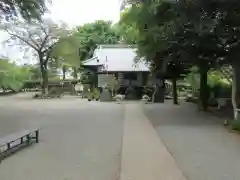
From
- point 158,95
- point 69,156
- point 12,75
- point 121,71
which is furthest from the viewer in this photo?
point 12,75

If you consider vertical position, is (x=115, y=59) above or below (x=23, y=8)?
below

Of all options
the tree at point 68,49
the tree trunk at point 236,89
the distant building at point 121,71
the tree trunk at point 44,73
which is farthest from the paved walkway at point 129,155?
the tree trunk at point 44,73

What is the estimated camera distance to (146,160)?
8391 mm

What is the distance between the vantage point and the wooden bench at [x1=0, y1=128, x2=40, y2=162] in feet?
30.8

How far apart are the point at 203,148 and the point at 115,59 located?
34.1m

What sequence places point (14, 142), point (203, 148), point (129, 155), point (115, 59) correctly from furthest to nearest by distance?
point (115, 59) → point (14, 142) → point (203, 148) → point (129, 155)

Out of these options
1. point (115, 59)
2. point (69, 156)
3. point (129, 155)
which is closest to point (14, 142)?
point (69, 156)

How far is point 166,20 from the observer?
14.9 meters

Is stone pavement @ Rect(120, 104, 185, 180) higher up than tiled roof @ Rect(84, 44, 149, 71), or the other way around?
tiled roof @ Rect(84, 44, 149, 71)

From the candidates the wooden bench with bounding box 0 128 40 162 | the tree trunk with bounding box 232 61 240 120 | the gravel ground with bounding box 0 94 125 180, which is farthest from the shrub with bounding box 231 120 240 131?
the wooden bench with bounding box 0 128 40 162

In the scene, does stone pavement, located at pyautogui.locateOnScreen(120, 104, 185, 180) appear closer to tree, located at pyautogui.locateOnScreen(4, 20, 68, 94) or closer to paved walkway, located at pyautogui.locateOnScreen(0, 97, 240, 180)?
paved walkway, located at pyautogui.locateOnScreen(0, 97, 240, 180)

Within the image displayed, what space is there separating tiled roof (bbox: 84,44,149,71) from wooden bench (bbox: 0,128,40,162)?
27.5 m

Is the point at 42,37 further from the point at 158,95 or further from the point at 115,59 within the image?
the point at 158,95

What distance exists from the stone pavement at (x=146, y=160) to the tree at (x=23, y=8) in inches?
345
